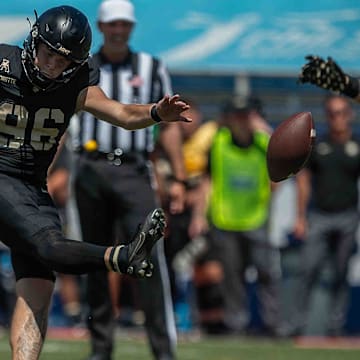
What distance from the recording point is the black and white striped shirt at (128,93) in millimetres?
6008

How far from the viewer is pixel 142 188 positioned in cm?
594

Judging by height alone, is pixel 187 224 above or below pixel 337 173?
below

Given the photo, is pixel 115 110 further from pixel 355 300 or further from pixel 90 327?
pixel 355 300

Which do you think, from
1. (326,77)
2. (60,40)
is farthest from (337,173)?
(60,40)

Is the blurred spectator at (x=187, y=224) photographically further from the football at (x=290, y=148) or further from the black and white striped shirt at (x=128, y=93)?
the football at (x=290, y=148)

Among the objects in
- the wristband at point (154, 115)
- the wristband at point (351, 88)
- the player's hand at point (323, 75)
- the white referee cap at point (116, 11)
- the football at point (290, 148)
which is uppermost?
the white referee cap at point (116, 11)

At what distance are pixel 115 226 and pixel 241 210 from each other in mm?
2755

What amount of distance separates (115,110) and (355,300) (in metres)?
4.91

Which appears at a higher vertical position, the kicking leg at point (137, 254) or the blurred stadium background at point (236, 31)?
the blurred stadium background at point (236, 31)

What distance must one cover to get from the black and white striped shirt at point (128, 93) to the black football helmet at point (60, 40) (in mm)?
1476

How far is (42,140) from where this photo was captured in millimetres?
4633

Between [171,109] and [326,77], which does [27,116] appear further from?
[326,77]

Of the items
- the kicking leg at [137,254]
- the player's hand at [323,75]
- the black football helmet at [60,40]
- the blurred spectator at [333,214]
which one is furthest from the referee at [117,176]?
the blurred spectator at [333,214]

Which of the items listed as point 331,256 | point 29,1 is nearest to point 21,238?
point 29,1
